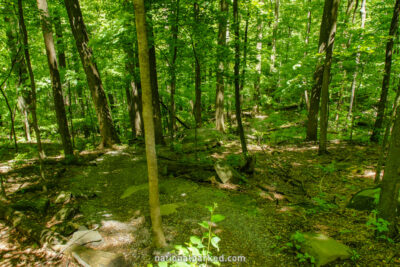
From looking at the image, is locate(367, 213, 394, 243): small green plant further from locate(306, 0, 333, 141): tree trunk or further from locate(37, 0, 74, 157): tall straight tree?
locate(37, 0, 74, 157): tall straight tree

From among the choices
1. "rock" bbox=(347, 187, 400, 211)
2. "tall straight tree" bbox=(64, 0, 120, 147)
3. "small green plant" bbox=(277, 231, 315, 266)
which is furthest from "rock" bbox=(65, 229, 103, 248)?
"tall straight tree" bbox=(64, 0, 120, 147)

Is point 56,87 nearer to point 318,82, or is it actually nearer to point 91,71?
point 91,71

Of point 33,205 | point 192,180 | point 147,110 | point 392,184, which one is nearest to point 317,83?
point 392,184

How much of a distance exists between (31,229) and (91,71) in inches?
305

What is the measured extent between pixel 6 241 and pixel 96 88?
7385mm

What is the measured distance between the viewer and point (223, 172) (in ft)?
23.4

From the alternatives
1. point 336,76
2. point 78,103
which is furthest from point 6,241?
point 78,103

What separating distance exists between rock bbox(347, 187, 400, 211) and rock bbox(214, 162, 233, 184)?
347 centimetres

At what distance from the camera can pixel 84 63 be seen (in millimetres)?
9359

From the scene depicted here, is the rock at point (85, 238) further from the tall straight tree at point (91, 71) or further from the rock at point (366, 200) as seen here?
the tall straight tree at point (91, 71)

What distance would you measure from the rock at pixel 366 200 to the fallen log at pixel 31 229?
21.8 ft

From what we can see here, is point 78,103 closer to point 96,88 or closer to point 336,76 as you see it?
point 96,88

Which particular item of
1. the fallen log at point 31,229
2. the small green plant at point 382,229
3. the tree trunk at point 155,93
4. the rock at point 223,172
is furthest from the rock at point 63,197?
the small green plant at point 382,229

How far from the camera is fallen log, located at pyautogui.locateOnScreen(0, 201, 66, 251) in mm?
3627
